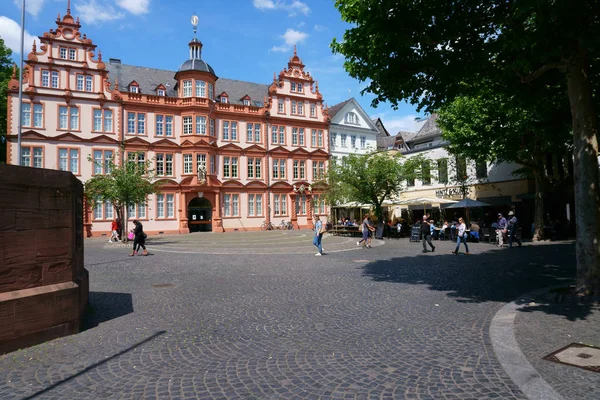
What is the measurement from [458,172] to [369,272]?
23.8 m

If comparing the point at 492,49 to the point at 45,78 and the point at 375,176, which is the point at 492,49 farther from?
the point at 45,78

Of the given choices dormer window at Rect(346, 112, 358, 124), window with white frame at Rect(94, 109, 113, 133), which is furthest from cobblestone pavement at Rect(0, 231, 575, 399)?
dormer window at Rect(346, 112, 358, 124)

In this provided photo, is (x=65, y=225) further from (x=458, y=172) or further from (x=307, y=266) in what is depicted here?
(x=458, y=172)

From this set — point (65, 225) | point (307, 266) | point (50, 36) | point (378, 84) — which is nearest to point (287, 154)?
point (50, 36)

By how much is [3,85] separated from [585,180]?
4535 cm

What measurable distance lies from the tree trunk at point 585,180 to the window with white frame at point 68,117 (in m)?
38.3

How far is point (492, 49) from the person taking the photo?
8.54 meters

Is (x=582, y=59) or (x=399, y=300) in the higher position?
(x=582, y=59)

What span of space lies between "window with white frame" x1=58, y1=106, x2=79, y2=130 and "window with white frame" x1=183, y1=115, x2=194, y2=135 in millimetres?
9450

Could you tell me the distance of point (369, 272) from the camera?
1244cm

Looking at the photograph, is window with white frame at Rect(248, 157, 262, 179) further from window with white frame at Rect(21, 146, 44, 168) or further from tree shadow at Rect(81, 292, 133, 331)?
tree shadow at Rect(81, 292, 133, 331)

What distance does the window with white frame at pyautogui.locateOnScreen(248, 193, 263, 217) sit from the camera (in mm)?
45219

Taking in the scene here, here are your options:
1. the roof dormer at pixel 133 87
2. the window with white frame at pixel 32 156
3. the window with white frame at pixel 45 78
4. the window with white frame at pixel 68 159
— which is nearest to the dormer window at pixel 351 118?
the roof dormer at pixel 133 87

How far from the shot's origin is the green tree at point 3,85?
3806 centimetres
